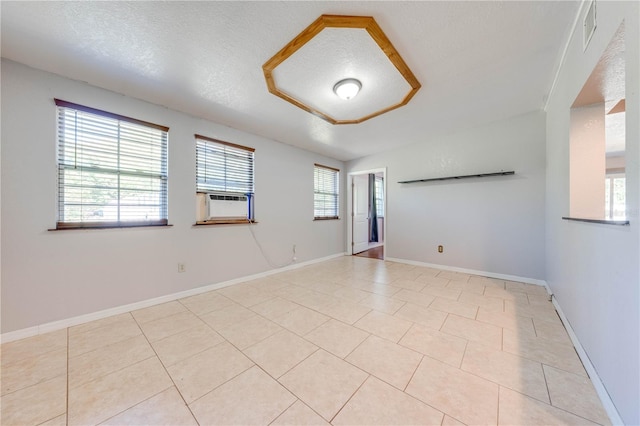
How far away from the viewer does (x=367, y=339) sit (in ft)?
6.04

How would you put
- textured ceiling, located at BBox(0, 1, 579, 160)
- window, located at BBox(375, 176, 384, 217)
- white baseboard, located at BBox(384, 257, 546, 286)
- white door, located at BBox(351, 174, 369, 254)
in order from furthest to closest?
1. window, located at BBox(375, 176, 384, 217)
2. white door, located at BBox(351, 174, 369, 254)
3. white baseboard, located at BBox(384, 257, 546, 286)
4. textured ceiling, located at BBox(0, 1, 579, 160)

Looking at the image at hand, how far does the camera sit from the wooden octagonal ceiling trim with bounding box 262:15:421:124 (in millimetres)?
1631

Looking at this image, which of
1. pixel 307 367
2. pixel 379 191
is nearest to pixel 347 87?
pixel 307 367

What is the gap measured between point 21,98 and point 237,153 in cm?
198

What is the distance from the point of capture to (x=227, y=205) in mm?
3211

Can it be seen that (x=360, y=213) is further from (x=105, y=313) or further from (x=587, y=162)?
(x=105, y=313)

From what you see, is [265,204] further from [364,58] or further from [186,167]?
[364,58]

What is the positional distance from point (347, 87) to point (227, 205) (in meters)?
2.21

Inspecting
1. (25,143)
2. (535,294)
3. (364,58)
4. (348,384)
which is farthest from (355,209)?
(25,143)

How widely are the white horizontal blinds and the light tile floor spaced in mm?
1589

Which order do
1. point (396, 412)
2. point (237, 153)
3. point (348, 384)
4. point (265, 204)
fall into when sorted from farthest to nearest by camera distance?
point (265, 204)
point (237, 153)
point (348, 384)
point (396, 412)

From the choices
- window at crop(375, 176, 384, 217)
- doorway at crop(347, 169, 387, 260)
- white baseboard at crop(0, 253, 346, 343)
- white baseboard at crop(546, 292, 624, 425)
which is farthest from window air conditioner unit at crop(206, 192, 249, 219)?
window at crop(375, 176, 384, 217)

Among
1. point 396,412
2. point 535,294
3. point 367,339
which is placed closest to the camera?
point 396,412

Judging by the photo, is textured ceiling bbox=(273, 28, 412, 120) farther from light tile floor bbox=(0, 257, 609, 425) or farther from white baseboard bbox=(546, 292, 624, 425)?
white baseboard bbox=(546, 292, 624, 425)
